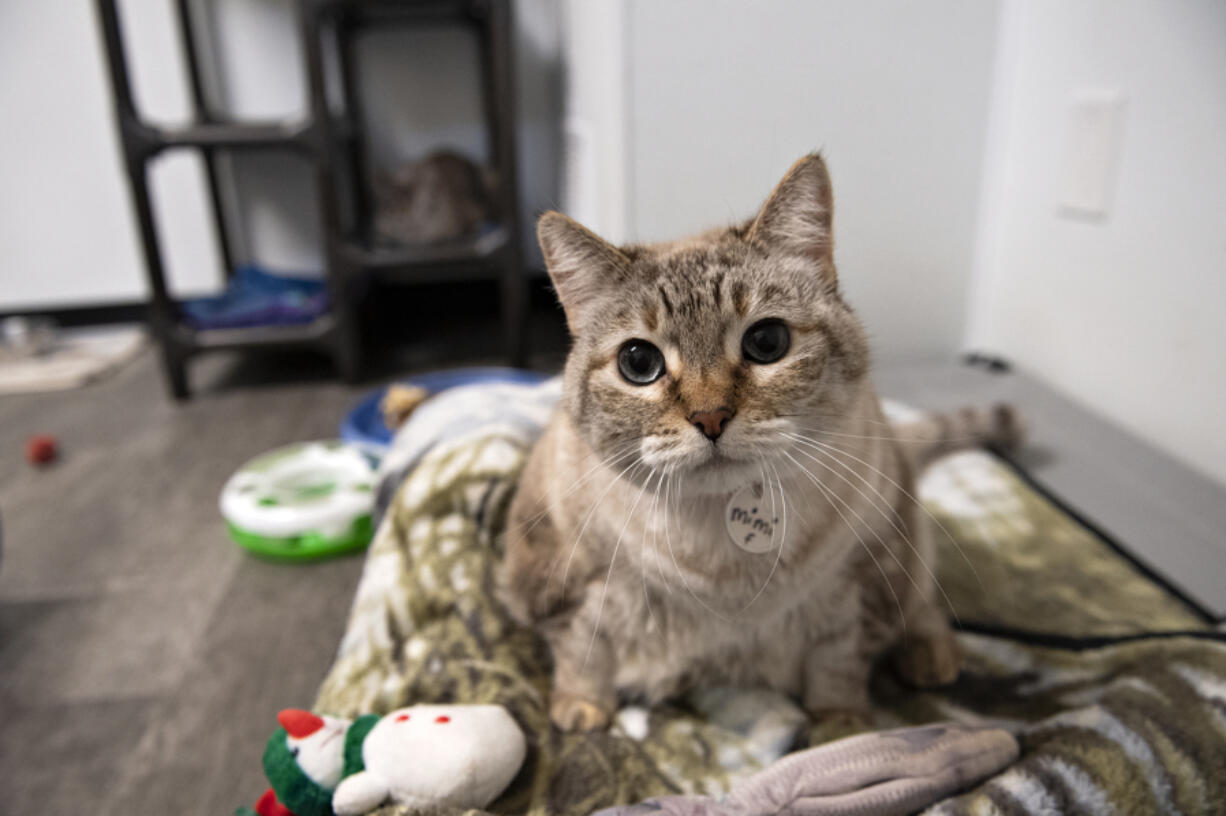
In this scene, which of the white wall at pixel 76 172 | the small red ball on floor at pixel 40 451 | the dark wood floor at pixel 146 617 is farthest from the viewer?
the white wall at pixel 76 172

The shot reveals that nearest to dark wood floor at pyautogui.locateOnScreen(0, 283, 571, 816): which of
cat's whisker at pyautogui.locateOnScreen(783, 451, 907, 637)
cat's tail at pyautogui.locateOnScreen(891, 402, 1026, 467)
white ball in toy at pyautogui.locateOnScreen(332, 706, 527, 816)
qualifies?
white ball in toy at pyautogui.locateOnScreen(332, 706, 527, 816)

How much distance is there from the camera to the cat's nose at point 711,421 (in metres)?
0.71

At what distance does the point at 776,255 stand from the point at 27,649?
4.62 ft

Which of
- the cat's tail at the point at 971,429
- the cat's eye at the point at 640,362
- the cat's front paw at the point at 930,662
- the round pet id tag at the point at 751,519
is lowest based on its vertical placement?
the cat's front paw at the point at 930,662

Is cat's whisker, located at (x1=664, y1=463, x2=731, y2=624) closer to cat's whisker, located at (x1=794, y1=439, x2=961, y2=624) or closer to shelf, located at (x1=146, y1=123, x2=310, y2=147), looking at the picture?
cat's whisker, located at (x1=794, y1=439, x2=961, y2=624)

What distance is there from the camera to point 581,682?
98 cm

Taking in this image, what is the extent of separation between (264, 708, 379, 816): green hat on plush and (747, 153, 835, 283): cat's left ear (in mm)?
711

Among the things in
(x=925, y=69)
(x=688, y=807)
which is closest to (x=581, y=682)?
(x=688, y=807)

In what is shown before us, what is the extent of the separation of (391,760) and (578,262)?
1.86 ft

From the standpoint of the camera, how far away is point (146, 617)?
56.2 inches

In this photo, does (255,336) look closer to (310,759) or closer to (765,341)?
(310,759)

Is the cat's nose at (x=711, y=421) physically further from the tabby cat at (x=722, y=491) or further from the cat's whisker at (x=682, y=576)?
the cat's whisker at (x=682, y=576)

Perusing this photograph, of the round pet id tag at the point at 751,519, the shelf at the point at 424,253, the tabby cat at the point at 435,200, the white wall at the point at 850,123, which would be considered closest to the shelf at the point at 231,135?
the shelf at the point at 424,253

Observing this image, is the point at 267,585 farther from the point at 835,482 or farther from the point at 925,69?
the point at 925,69
